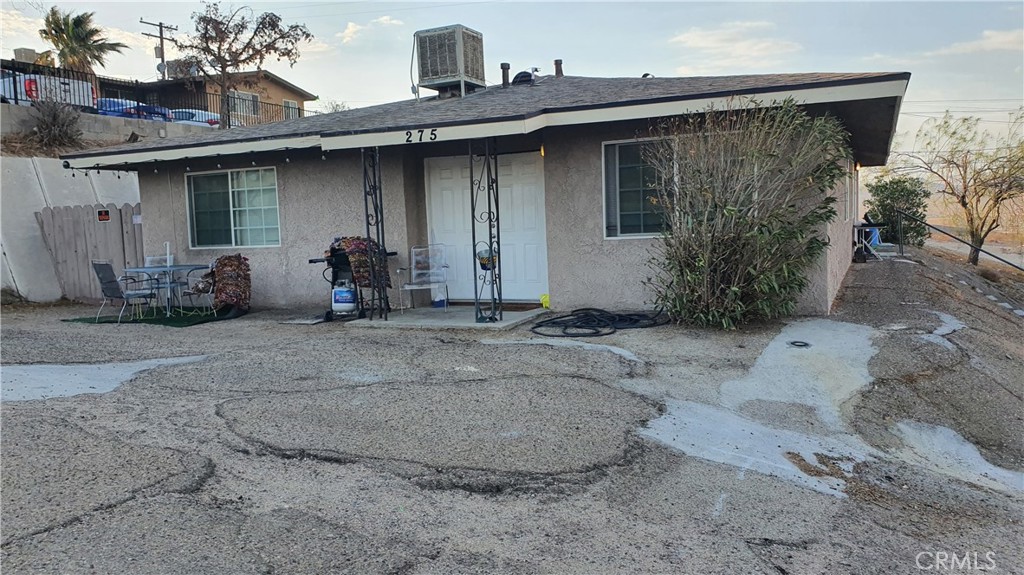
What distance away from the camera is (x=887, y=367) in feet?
21.9

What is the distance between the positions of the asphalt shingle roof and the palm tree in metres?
23.0

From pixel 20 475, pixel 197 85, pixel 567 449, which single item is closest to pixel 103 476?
pixel 20 475

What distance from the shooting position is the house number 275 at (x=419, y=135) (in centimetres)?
866

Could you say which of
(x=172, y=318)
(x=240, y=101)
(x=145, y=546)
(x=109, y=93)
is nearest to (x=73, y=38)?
(x=109, y=93)

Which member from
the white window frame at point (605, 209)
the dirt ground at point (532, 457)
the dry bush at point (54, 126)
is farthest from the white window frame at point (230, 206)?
the dry bush at point (54, 126)

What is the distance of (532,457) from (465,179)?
6593mm

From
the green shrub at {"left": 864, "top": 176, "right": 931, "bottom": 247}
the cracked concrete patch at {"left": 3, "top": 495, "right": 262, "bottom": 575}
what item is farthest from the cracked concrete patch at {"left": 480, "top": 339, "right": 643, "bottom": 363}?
the green shrub at {"left": 864, "top": 176, "right": 931, "bottom": 247}

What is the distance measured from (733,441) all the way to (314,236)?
306 inches

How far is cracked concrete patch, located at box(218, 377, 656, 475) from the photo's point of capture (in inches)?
180

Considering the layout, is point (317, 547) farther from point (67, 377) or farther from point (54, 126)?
point (54, 126)

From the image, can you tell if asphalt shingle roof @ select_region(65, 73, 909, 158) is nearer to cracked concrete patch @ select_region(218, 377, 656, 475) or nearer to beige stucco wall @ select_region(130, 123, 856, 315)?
beige stucco wall @ select_region(130, 123, 856, 315)

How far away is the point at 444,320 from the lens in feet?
30.4

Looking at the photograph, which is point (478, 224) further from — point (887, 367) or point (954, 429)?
point (954, 429)

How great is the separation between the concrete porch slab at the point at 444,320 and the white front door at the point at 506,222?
59 centimetres
